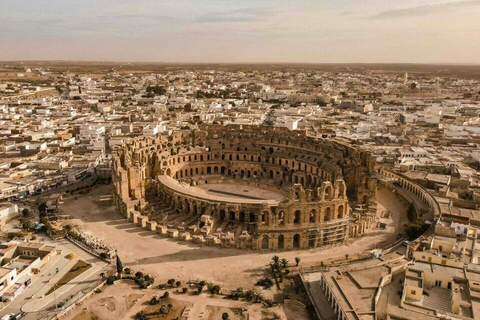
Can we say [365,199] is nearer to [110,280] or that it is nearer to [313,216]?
[313,216]

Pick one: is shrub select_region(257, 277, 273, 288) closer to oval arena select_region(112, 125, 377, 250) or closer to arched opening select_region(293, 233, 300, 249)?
oval arena select_region(112, 125, 377, 250)

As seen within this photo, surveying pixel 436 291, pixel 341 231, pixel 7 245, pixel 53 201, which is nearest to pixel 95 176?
pixel 53 201

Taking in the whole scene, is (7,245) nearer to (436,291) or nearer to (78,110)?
(436,291)

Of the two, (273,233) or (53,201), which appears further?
(53,201)

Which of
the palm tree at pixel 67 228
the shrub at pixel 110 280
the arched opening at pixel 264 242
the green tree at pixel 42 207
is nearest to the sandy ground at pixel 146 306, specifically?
the shrub at pixel 110 280

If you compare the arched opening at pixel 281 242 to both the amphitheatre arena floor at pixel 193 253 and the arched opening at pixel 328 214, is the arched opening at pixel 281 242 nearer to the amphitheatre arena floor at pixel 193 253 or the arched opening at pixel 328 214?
the amphitheatre arena floor at pixel 193 253

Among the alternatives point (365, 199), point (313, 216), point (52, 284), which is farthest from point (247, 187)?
point (52, 284)
